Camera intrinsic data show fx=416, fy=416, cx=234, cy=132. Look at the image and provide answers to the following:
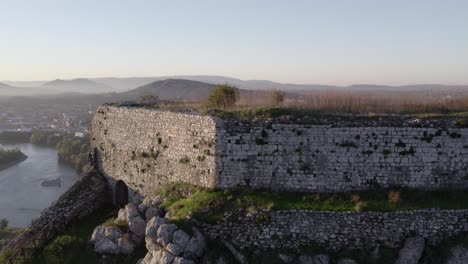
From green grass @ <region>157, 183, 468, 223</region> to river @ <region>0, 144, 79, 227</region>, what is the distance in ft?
73.3

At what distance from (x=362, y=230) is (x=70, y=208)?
10719 mm

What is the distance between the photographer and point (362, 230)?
37.5ft

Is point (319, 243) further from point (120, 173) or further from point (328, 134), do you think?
point (120, 173)

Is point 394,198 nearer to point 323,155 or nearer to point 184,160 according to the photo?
point 323,155

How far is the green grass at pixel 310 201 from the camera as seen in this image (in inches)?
461

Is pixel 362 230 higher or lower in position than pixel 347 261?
higher

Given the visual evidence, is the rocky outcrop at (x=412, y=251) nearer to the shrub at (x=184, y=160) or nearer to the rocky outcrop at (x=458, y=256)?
the rocky outcrop at (x=458, y=256)

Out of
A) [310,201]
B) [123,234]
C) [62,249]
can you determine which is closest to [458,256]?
[310,201]

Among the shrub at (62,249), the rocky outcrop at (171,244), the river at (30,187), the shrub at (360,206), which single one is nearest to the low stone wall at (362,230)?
the shrub at (360,206)

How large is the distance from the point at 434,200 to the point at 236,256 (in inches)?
232

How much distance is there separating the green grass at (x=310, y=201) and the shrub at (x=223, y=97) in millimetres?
4537

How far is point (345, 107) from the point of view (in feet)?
49.2

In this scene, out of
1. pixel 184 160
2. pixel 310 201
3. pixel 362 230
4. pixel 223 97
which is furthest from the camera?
pixel 223 97

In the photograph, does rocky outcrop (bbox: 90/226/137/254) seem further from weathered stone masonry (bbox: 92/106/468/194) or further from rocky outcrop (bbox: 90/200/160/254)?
weathered stone masonry (bbox: 92/106/468/194)
